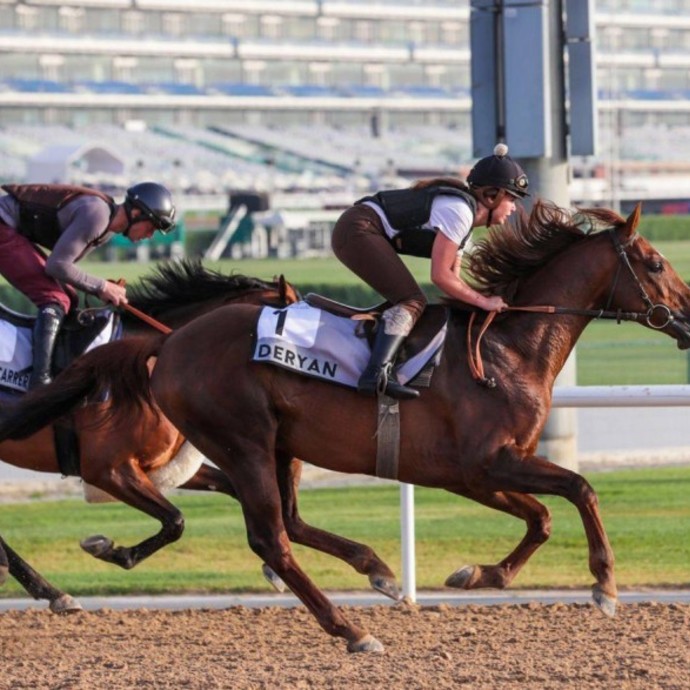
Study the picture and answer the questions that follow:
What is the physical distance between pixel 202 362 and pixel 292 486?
2.49ft

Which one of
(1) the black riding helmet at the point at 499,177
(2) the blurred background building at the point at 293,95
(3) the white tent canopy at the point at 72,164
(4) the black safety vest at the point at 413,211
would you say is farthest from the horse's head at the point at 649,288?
(2) the blurred background building at the point at 293,95

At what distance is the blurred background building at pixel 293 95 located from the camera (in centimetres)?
5947

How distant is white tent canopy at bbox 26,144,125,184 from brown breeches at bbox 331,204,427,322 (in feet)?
147

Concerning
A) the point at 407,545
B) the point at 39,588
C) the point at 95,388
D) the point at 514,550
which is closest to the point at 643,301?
the point at 514,550

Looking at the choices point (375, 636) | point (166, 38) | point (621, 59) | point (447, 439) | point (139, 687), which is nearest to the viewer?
point (139, 687)

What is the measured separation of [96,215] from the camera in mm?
6863

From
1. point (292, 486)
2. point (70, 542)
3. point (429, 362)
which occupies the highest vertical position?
point (429, 362)

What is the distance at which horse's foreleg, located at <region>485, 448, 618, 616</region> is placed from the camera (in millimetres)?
5601

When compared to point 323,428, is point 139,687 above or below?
below

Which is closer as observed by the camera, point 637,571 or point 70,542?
point 637,571

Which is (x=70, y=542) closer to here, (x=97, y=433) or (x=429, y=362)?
(x=97, y=433)

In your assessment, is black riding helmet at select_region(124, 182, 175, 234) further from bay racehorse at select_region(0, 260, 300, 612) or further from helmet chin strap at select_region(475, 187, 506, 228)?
helmet chin strap at select_region(475, 187, 506, 228)

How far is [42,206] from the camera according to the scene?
707cm

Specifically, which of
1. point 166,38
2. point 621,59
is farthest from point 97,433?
point 621,59
